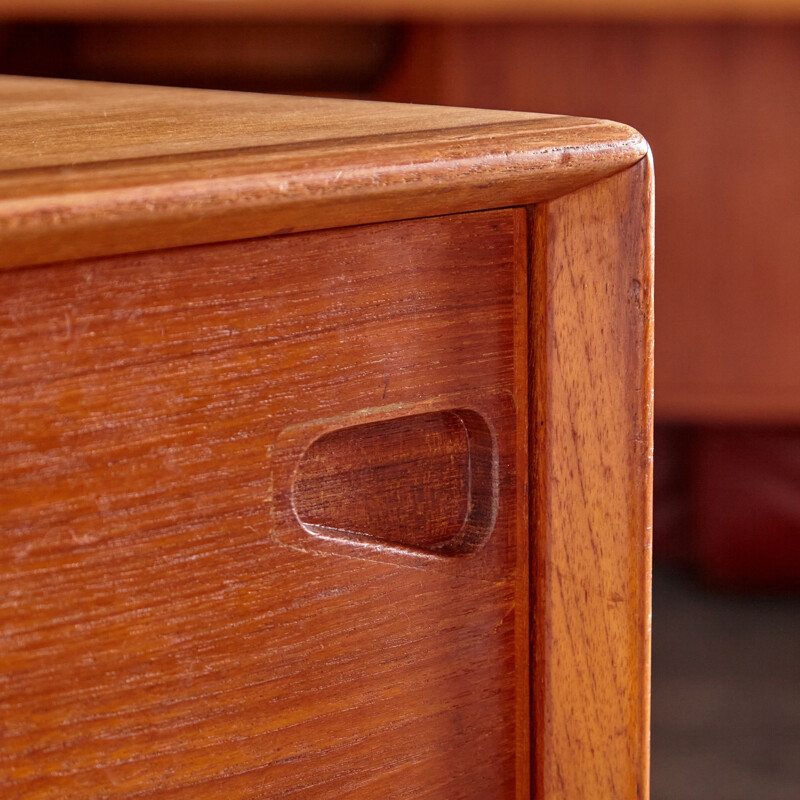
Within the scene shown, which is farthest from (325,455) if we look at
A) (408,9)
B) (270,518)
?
(408,9)

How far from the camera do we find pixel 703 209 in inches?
36.0

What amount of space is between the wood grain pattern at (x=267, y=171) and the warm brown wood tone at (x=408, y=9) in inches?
22.1

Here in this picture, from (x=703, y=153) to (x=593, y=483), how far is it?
64 centimetres

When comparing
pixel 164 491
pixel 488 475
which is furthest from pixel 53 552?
pixel 488 475

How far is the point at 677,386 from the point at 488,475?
2.10 feet

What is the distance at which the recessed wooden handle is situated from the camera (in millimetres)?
310

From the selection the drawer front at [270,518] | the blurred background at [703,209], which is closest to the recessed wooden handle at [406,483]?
the drawer front at [270,518]

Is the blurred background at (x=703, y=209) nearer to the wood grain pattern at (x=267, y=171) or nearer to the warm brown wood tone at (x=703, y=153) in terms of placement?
the warm brown wood tone at (x=703, y=153)

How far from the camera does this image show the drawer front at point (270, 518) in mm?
265

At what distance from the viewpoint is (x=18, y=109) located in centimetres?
42

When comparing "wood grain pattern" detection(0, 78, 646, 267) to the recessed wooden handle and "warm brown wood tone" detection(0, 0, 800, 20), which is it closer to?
the recessed wooden handle

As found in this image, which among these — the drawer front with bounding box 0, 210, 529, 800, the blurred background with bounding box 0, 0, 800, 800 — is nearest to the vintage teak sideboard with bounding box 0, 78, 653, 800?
the drawer front with bounding box 0, 210, 529, 800

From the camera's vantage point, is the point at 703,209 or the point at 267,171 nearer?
the point at 267,171

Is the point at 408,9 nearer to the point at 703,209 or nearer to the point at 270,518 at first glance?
the point at 703,209
